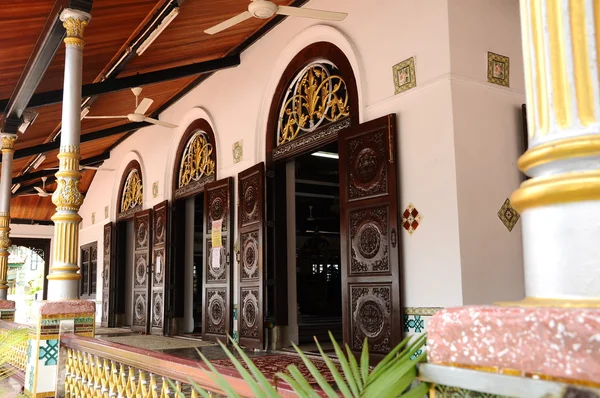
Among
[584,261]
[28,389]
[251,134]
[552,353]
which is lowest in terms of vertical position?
[28,389]

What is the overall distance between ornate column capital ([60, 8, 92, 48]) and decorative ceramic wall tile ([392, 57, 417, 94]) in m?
2.70

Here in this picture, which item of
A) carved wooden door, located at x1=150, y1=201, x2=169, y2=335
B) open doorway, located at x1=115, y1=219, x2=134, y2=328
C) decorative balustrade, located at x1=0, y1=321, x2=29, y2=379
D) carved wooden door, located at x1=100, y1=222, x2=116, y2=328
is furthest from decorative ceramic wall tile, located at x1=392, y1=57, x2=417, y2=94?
carved wooden door, located at x1=100, y1=222, x2=116, y2=328

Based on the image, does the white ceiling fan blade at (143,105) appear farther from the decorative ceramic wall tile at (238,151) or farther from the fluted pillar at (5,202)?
the fluted pillar at (5,202)

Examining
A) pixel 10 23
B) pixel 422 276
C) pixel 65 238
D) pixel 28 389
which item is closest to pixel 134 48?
pixel 10 23

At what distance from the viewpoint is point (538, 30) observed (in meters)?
0.92

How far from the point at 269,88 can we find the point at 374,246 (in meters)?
2.70

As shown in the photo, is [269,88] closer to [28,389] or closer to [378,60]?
[378,60]

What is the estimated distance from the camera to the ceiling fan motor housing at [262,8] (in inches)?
172

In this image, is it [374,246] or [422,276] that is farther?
[374,246]

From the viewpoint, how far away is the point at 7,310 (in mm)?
7633

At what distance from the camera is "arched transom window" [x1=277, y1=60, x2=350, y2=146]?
5.65 meters

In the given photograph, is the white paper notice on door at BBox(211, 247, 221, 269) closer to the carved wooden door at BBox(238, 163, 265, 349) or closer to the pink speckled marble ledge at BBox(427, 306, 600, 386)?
the carved wooden door at BBox(238, 163, 265, 349)

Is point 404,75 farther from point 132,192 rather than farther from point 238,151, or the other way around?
point 132,192

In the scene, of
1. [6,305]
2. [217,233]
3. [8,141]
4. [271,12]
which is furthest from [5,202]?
[271,12]
